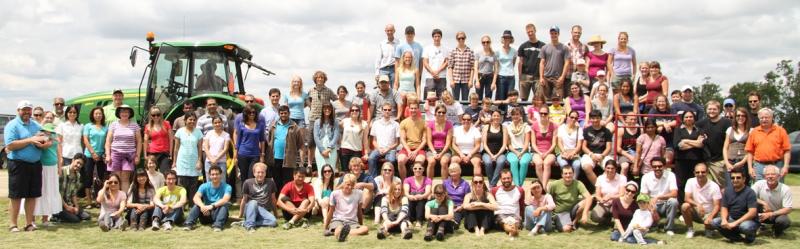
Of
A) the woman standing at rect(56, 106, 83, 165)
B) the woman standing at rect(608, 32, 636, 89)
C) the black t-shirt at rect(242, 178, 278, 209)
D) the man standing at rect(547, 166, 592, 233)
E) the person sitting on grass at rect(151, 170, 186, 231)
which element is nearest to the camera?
the man standing at rect(547, 166, 592, 233)

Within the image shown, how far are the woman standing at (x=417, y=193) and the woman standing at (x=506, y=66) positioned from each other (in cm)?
269

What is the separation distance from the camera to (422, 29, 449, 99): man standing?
1120 centimetres

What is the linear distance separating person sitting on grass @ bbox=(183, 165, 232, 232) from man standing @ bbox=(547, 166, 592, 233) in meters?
3.78

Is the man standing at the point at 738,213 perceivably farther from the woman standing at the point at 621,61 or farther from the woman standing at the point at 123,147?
the woman standing at the point at 123,147

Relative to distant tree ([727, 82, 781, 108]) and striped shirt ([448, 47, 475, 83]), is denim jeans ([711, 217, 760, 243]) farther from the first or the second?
distant tree ([727, 82, 781, 108])

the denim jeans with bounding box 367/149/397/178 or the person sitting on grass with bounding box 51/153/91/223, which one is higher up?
the denim jeans with bounding box 367/149/397/178

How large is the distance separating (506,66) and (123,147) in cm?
534

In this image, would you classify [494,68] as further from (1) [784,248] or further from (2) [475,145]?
(1) [784,248]

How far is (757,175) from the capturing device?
880 centimetres

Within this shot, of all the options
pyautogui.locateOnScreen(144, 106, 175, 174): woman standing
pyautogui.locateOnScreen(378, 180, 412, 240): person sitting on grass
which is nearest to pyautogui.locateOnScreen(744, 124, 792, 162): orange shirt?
pyautogui.locateOnScreen(378, 180, 412, 240): person sitting on grass

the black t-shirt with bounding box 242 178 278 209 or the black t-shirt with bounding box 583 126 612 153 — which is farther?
the black t-shirt with bounding box 583 126 612 153

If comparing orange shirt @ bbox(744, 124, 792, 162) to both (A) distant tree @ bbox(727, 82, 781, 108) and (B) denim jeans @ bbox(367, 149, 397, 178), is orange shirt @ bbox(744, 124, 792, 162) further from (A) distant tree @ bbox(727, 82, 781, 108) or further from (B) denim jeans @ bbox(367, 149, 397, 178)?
(A) distant tree @ bbox(727, 82, 781, 108)

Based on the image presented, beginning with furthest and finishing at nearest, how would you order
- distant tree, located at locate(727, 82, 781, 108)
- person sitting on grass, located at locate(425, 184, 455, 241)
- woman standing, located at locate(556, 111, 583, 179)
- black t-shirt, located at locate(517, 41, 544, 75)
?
distant tree, located at locate(727, 82, 781, 108)
black t-shirt, located at locate(517, 41, 544, 75)
woman standing, located at locate(556, 111, 583, 179)
person sitting on grass, located at locate(425, 184, 455, 241)

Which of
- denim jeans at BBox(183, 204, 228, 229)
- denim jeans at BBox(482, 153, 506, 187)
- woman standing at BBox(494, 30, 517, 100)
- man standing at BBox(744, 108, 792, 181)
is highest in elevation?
woman standing at BBox(494, 30, 517, 100)
